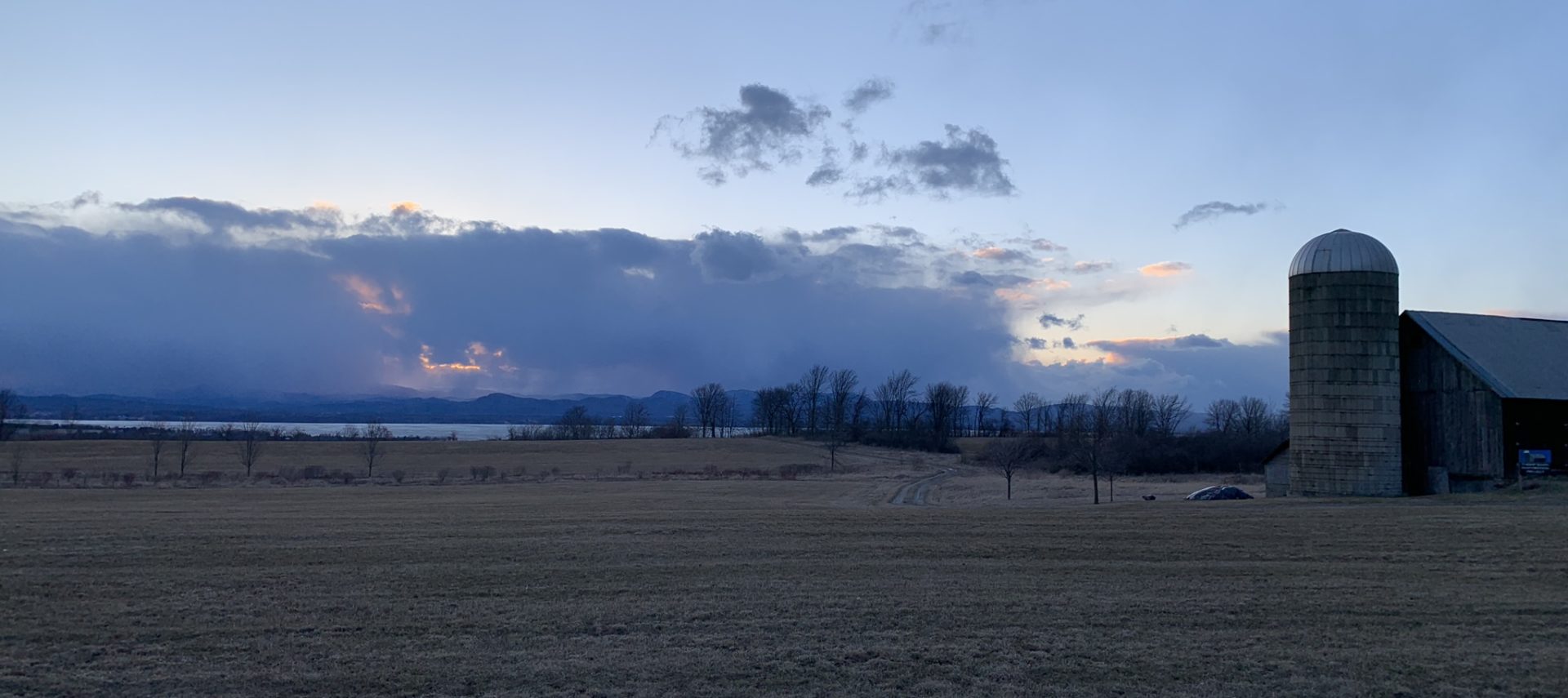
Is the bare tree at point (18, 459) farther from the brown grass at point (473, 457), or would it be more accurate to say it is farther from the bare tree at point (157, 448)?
the bare tree at point (157, 448)

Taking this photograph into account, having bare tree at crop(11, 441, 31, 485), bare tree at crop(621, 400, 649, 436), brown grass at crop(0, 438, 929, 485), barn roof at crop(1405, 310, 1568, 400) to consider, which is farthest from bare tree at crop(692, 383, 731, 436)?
barn roof at crop(1405, 310, 1568, 400)

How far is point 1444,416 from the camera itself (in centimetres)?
3406

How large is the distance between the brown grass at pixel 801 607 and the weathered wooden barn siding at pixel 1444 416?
6076 millimetres

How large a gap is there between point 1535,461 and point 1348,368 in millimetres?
6308

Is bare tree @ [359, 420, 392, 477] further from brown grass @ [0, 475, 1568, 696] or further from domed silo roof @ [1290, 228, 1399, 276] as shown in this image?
domed silo roof @ [1290, 228, 1399, 276]

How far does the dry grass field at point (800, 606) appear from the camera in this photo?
1063 centimetres

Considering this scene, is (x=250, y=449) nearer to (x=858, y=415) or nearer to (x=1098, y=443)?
(x=1098, y=443)

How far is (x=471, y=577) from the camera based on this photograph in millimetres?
17156

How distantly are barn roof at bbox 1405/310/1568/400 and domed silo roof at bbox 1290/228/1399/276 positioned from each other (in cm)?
257

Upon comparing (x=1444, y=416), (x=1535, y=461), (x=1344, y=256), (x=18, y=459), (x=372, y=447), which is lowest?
(x=18, y=459)

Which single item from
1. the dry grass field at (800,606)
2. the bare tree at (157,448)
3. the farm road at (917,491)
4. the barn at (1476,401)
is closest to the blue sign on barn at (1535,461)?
the barn at (1476,401)

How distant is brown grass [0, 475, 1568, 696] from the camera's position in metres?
10.6

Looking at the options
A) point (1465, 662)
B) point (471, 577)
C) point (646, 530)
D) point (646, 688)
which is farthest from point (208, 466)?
point (1465, 662)

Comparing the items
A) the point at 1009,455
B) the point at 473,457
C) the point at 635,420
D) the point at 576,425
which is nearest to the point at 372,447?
the point at 473,457
